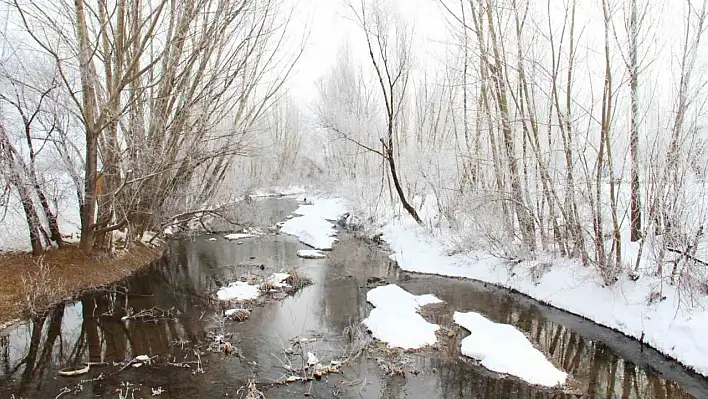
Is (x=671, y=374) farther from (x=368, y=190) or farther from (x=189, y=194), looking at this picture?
(x=368, y=190)

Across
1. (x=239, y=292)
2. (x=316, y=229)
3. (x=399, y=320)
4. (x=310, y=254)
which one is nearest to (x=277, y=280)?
(x=239, y=292)

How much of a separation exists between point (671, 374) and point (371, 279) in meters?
6.19

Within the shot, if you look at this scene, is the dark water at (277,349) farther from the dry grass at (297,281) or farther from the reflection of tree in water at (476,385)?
the dry grass at (297,281)

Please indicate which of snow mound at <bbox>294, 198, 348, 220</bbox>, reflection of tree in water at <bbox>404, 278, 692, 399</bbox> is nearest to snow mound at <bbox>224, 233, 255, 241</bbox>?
snow mound at <bbox>294, 198, 348, 220</bbox>

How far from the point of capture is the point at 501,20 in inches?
416

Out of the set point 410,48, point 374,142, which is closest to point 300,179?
point 374,142

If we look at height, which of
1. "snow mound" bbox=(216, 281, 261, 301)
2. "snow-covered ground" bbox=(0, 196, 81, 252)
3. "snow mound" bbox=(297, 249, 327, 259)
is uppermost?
"snow-covered ground" bbox=(0, 196, 81, 252)

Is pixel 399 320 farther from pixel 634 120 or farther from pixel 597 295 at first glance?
pixel 634 120

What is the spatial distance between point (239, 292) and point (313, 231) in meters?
7.99

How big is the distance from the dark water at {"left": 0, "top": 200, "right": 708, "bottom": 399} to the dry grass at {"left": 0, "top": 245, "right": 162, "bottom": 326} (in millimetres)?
351

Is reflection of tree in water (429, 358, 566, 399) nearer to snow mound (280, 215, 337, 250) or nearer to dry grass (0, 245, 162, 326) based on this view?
dry grass (0, 245, 162, 326)

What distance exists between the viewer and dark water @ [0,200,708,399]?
5656 mm

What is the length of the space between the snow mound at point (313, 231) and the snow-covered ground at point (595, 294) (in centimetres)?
279

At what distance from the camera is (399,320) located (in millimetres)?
7848
